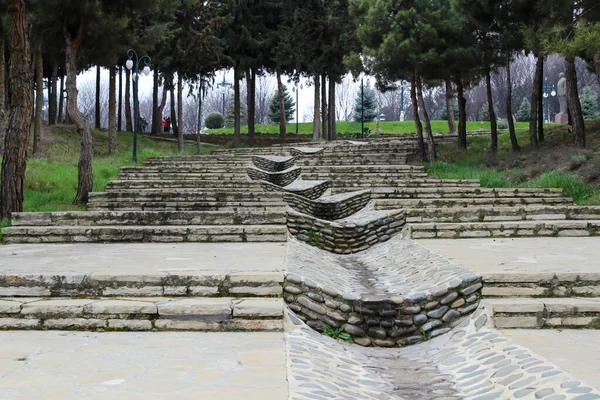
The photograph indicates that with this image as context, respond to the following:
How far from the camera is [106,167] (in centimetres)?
1562

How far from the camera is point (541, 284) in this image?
5.62m

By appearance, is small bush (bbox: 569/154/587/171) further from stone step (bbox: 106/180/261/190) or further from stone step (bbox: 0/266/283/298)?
stone step (bbox: 0/266/283/298)

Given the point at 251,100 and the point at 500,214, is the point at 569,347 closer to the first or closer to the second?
the point at 500,214

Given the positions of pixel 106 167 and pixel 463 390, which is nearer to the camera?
pixel 463 390

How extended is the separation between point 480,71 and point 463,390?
17.4m

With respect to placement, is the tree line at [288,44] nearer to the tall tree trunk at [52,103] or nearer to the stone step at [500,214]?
the tall tree trunk at [52,103]

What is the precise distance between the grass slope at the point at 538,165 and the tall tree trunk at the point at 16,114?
34.8 ft

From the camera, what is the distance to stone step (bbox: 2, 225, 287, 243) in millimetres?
8992

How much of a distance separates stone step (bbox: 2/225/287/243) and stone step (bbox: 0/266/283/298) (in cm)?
347

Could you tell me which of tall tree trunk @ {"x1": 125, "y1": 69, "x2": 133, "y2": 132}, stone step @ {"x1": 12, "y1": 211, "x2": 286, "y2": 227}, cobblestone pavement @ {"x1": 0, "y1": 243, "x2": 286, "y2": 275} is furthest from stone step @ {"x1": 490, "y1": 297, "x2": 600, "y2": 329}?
tall tree trunk @ {"x1": 125, "y1": 69, "x2": 133, "y2": 132}

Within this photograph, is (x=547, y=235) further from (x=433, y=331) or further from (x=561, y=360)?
(x=561, y=360)

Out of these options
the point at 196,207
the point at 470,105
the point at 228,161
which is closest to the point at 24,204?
the point at 196,207

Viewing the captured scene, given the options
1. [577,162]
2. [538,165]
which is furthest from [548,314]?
[538,165]

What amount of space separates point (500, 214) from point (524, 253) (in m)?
3.65
